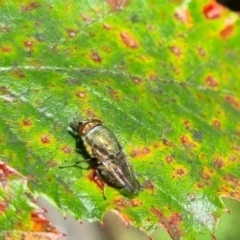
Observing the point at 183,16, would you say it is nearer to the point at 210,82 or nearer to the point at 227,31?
the point at 227,31

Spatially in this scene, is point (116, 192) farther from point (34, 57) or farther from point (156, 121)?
point (34, 57)

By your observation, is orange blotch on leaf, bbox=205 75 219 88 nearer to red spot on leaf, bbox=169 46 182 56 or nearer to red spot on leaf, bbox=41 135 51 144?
red spot on leaf, bbox=169 46 182 56

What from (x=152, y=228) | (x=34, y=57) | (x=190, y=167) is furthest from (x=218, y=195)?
(x=34, y=57)

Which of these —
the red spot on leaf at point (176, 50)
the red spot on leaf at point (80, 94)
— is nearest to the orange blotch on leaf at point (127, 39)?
the red spot on leaf at point (176, 50)

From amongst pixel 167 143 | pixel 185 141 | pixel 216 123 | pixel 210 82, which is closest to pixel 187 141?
pixel 185 141

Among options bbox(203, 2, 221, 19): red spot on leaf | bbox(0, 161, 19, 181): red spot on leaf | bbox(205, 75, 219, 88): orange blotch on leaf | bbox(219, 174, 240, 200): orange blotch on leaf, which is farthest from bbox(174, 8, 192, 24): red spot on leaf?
bbox(0, 161, 19, 181): red spot on leaf
